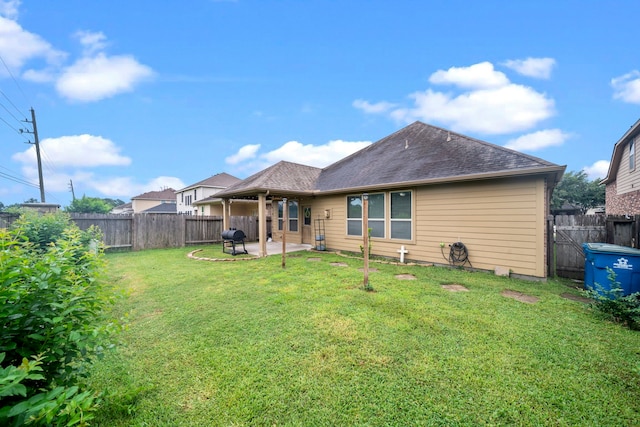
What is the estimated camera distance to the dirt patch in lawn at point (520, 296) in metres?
4.48

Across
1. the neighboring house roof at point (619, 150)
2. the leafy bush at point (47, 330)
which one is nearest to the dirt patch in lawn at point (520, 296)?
the leafy bush at point (47, 330)

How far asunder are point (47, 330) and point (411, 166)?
8.42 metres

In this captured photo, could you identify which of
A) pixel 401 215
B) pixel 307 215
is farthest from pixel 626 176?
pixel 307 215

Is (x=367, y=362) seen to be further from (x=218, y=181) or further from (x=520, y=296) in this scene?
(x=218, y=181)

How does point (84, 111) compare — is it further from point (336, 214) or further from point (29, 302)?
point (29, 302)

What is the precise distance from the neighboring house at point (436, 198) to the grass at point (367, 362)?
5.52 feet

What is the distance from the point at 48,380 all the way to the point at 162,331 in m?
2.10

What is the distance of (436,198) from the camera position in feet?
23.7

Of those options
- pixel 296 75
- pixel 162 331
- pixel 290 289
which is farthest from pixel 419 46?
pixel 162 331

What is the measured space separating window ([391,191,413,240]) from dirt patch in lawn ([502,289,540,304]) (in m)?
3.16

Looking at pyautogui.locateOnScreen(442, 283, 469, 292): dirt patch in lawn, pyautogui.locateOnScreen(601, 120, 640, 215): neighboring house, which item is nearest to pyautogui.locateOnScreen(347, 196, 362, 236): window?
pyautogui.locateOnScreen(442, 283, 469, 292): dirt patch in lawn

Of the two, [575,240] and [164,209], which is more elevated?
[164,209]

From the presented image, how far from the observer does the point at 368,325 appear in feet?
11.3

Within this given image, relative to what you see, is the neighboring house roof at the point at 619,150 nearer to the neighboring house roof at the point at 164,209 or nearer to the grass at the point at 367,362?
the grass at the point at 367,362
